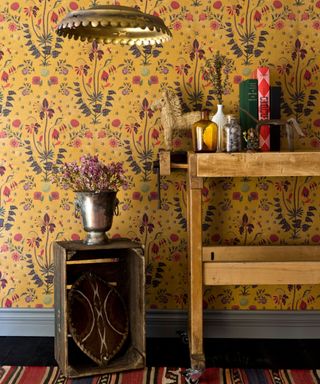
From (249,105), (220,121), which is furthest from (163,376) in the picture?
(249,105)

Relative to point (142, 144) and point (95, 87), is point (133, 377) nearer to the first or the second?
point (142, 144)

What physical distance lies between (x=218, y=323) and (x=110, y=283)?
630mm

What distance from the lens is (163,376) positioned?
103 inches

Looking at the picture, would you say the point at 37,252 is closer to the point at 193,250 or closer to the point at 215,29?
the point at 193,250

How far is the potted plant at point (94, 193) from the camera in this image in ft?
8.93

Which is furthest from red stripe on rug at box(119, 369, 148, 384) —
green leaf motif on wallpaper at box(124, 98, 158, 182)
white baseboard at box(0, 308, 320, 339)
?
green leaf motif on wallpaper at box(124, 98, 158, 182)

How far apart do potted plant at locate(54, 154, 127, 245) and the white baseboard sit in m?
0.67

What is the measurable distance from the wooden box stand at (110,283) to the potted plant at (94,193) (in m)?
0.09

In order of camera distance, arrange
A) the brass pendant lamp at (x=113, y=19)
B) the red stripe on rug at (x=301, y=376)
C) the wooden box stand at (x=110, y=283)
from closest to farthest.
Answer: the brass pendant lamp at (x=113, y=19) → the red stripe on rug at (x=301, y=376) → the wooden box stand at (x=110, y=283)

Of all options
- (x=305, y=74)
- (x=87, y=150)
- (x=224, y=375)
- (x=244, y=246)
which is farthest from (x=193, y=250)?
(x=305, y=74)

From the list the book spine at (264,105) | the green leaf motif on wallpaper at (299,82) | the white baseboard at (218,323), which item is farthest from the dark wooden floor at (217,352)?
the green leaf motif on wallpaper at (299,82)

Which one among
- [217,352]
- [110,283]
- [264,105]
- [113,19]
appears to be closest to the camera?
[113,19]

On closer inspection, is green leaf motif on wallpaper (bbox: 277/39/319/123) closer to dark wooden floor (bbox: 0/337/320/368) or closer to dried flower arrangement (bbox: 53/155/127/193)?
dried flower arrangement (bbox: 53/155/127/193)

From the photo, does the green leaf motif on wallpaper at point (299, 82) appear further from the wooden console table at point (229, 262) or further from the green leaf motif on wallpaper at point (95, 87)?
the green leaf motif on wallpaper at point (95, 87)
